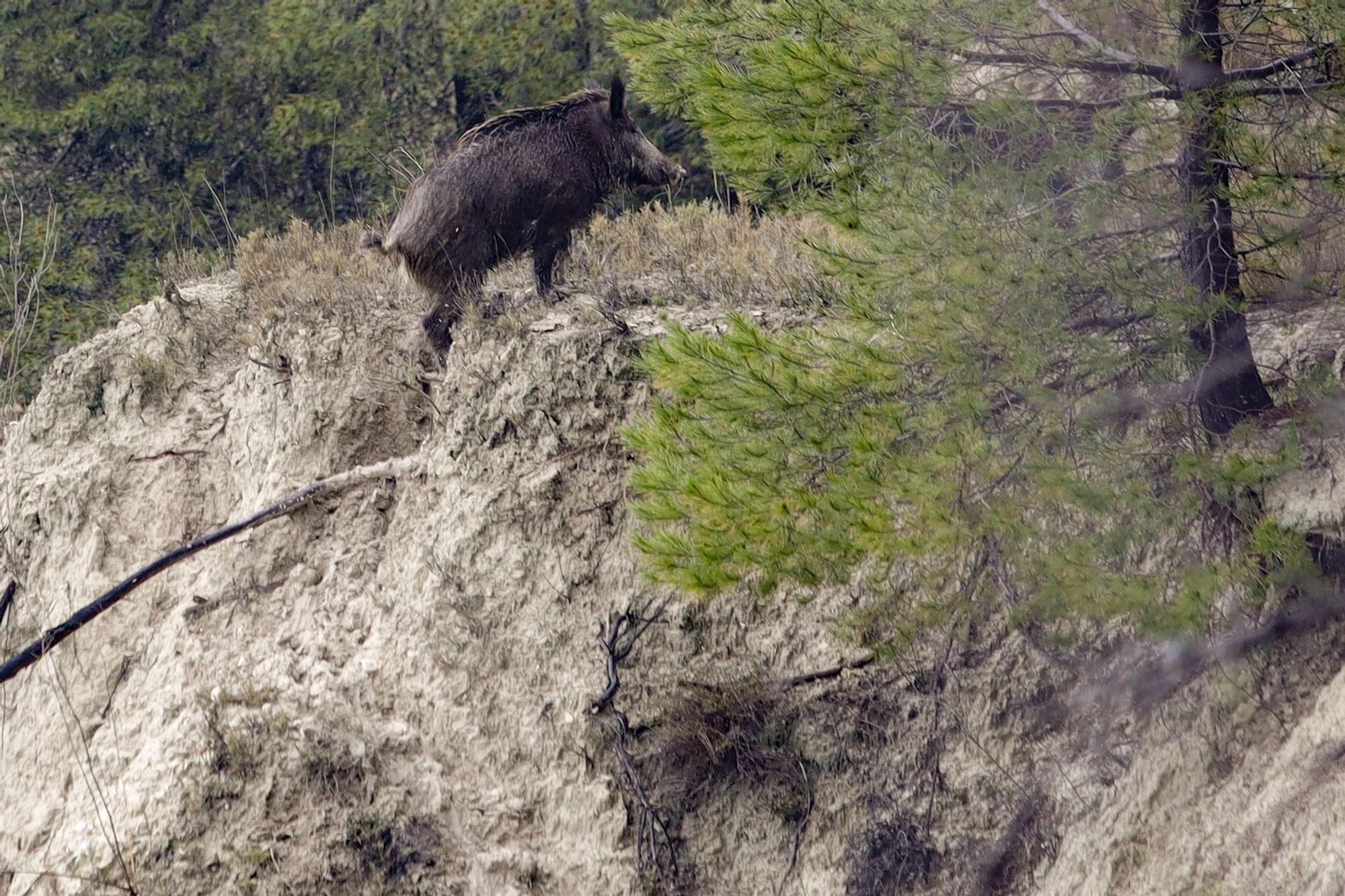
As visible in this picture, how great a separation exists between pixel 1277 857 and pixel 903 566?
2.06 m

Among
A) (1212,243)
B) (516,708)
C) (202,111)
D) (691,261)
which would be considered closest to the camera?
(1212,243)

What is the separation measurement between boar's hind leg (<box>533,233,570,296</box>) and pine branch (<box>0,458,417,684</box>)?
1.21m

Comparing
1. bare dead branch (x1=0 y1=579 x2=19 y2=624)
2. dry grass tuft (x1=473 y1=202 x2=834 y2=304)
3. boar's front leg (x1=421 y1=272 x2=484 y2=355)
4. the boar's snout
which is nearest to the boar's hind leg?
dry grass tuft (x1=473 y1=202 x2=834 y2=304)

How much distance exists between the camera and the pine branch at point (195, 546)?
7273 millimetres

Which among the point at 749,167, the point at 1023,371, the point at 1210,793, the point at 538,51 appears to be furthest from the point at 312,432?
the point at 538,51

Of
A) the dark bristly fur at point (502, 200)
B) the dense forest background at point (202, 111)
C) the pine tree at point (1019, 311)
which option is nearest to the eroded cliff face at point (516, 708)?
the dark bristly fur at point (502, 200)

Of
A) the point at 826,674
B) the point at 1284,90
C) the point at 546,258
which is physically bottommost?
the point at 826,674

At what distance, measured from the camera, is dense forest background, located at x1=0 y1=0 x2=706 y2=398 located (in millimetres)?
13836

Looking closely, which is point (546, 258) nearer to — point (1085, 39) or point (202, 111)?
point (1085, 39)

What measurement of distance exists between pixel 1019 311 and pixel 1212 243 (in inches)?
34.7

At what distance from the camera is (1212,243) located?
534 cm

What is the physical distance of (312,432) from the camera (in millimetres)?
7785

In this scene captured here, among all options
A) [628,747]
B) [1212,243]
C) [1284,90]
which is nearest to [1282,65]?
[1284,90]

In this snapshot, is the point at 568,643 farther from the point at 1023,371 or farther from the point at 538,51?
the point at 538,51
